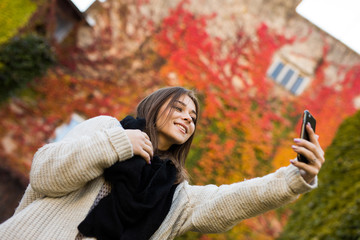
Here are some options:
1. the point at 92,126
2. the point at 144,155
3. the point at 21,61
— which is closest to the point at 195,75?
the point at 21,61

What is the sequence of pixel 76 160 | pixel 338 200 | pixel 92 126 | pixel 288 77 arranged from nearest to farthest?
pixel 76 160
pixel 92 126
pixel 338 200
pixel 288 77

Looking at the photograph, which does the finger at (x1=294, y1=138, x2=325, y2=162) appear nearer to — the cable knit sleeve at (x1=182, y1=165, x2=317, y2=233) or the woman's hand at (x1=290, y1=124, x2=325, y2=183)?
the woman's hand at (x1=290, y1=124, x2=325, y2=183)

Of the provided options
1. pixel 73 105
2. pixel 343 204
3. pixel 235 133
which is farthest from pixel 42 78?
pixel 343 204

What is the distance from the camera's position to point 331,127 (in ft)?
21.7

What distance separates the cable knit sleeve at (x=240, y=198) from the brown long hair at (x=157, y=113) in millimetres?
218

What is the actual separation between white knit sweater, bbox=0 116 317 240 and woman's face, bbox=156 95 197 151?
421 mm

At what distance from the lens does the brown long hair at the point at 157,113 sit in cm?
177

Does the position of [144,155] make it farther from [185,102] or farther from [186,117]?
[185,102]

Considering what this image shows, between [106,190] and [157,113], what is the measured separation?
55 cm

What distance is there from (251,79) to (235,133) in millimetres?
1352

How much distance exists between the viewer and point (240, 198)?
146 cm

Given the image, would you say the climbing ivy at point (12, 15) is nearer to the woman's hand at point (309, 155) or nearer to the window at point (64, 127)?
the window at point (64, 127)

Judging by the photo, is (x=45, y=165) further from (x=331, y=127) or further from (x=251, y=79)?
(x=331, y=127)

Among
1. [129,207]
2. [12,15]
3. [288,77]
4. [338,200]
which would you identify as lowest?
[288,77]
